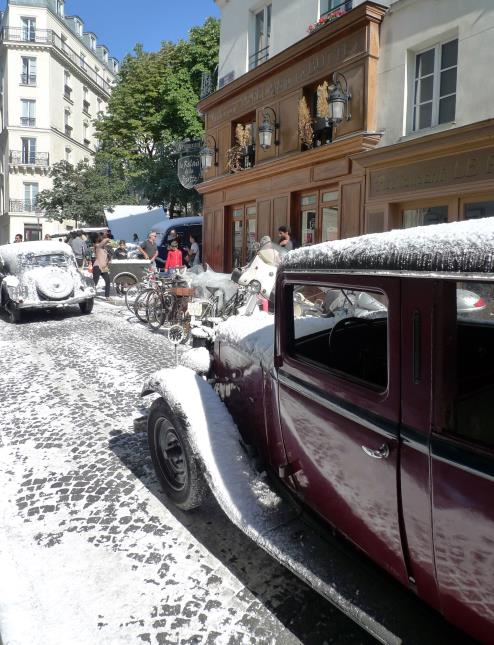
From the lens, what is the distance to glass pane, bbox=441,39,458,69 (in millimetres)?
9852

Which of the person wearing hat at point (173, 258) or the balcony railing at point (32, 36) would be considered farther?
the balcony railing at point (32, 36)

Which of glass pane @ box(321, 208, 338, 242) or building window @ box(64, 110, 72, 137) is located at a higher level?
building window @ box(64, 110, 72, 137)

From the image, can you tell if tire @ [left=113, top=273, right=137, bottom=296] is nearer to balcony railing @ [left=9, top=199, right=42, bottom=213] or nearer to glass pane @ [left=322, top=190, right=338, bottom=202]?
glass pane @ [left=322, top=190, right=338, bottom=202]

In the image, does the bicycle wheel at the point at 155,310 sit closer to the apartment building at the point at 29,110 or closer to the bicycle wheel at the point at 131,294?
the bicycle wheel at the point at 131,294

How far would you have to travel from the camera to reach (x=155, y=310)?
10.0 meters

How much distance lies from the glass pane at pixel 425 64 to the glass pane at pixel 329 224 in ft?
10.8

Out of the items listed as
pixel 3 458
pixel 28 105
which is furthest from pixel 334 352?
pixel 28 105

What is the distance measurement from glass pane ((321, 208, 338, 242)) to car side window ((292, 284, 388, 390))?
9716 millimetres

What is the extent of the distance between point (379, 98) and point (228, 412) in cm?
1009

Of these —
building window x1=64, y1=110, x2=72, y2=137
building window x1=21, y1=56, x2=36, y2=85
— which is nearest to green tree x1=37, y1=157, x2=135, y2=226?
building window x1=64, y1=110, x2=72, y2=137

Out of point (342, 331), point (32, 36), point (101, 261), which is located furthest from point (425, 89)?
point (32, 36)

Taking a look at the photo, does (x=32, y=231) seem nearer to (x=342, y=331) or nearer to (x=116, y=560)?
Result: (x=116, y=560)

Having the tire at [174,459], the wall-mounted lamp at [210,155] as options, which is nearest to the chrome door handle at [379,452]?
the tire at [174,459]

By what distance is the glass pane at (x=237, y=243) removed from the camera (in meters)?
16.4
